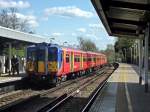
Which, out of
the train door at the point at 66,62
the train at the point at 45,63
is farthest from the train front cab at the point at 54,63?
the train door at the point at 66,62

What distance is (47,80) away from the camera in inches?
1156

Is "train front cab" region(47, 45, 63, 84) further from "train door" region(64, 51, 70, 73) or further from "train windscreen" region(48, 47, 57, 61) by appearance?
"train door" region(64, 51, 70, 73)

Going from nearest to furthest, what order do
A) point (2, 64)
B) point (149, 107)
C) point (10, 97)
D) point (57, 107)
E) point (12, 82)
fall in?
point (149, 107)
point (57, 107)
point (10, 97)
point (12, 82)
point (2, 64)

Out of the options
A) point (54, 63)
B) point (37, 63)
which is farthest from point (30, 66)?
point (54, 63)

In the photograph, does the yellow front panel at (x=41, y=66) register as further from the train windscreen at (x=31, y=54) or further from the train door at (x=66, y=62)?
the train door at (x=66, y=62)

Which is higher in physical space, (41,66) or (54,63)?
(54,63)

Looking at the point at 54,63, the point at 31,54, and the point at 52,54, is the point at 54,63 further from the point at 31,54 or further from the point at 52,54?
the point at 31,54

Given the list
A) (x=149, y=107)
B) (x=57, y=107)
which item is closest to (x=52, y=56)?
(x=57, y=107)

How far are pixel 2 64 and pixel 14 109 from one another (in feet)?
75.1

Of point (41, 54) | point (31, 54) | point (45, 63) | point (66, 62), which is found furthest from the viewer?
point (66, 62)

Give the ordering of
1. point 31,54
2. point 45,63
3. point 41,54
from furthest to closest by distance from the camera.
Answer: point 31,54 < point 41,54 < point 45,63

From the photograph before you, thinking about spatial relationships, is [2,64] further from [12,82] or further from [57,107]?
[57,107]

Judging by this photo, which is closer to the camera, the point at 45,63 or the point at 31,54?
the point at 45,63

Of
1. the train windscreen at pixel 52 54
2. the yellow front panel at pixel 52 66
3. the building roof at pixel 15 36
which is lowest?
the yellow front panel at pixel 52 66
